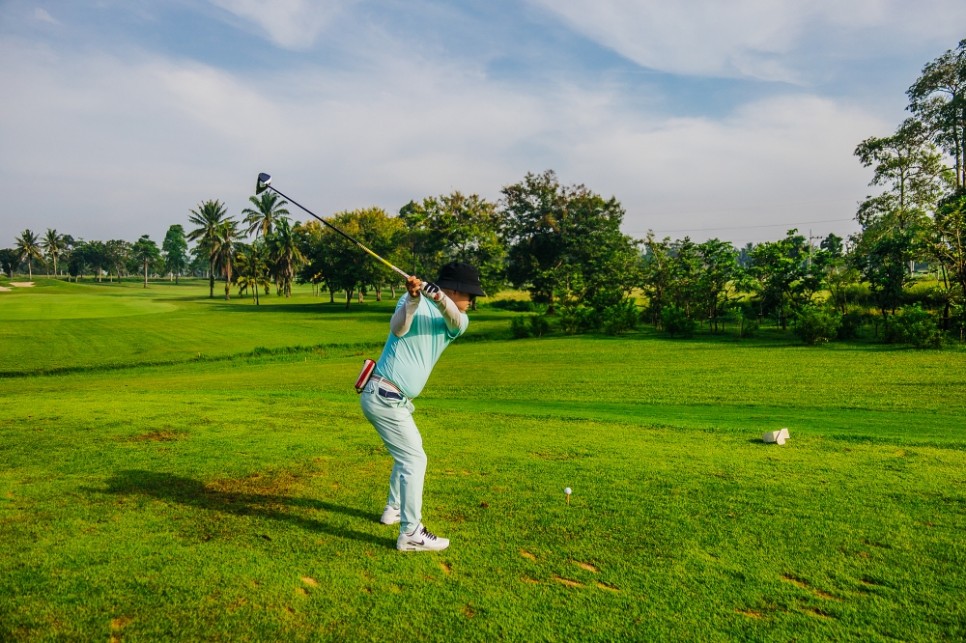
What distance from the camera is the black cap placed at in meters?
5.54

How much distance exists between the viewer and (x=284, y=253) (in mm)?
97750

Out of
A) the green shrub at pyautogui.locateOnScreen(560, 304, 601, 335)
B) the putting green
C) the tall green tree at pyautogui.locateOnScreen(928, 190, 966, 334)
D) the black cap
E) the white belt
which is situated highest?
the tall green tree at pyautogui.locateOnScreen(928, 190, 966, 334)

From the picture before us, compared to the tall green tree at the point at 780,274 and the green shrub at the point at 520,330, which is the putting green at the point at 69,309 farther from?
the tall green tree at the point at 780,274

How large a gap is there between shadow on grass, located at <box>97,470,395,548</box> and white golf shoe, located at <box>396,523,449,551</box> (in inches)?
8.2

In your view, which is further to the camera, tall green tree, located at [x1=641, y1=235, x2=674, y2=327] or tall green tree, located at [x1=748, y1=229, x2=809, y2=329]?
tall green tree, located at [x1=641, y1=235, x2=674, y2=327]

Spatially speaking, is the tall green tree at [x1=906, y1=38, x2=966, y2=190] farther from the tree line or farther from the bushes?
the bushes

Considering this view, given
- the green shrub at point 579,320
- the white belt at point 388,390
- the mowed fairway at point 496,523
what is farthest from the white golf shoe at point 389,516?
the green shrub at point 579,320

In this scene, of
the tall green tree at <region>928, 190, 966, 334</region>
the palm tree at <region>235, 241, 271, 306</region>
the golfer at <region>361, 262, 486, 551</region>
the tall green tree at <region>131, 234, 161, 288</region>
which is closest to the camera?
the golfer at <region>361, 262, 486, 551</region>

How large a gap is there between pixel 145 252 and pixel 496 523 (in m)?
166

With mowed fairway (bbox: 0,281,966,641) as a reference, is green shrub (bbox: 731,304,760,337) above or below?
above

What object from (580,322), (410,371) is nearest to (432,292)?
(410,371)

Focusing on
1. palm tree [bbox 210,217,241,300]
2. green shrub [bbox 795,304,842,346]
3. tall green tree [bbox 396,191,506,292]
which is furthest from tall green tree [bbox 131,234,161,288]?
green shrub [bbox 795,304,842,346]

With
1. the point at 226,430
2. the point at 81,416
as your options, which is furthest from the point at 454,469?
the point at 81,416

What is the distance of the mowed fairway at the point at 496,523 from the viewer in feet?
13.5
